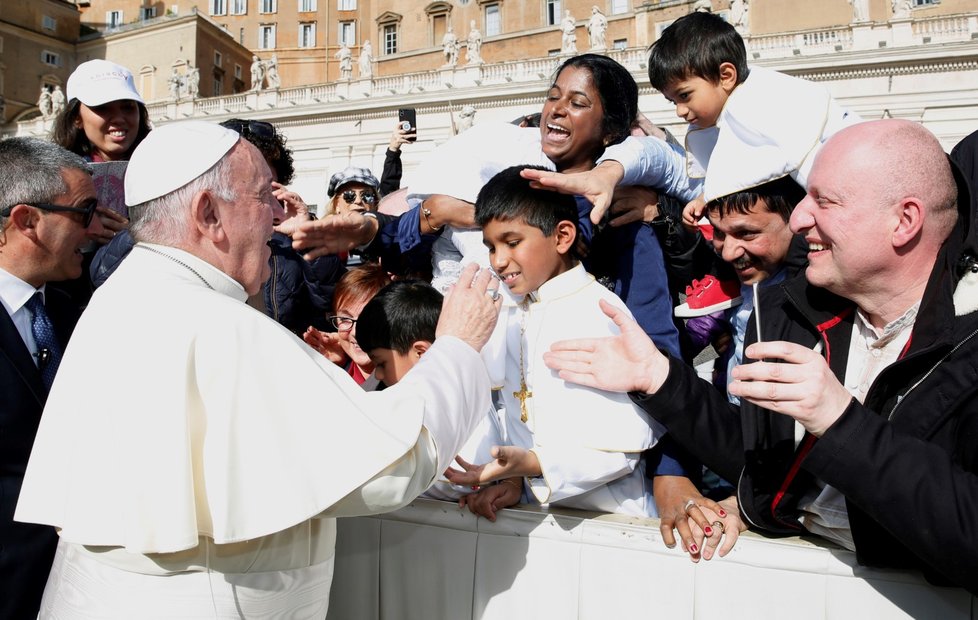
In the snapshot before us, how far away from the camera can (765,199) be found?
2.72m

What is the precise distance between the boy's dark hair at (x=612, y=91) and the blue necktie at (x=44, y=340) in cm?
208

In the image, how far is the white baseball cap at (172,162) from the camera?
196cm

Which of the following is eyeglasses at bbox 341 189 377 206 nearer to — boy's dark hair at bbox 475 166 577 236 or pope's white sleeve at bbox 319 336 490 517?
boy's dark hair at bbox 475 166 577 236

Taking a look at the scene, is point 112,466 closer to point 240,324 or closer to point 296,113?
point 240,324

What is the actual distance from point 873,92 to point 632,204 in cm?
2423

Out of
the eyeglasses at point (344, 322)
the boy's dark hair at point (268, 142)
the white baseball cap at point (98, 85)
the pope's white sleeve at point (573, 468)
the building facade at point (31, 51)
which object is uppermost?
the building facade at point (31, 51)

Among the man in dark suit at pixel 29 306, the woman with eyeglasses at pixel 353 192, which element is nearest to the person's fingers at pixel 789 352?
the man in dark suit at pixel 29 306

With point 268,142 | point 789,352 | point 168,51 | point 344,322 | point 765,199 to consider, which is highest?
point 168,51

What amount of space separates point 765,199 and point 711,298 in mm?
449

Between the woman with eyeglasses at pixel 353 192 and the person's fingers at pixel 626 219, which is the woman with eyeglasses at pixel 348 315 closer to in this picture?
the person's fingers at pixel 626 219

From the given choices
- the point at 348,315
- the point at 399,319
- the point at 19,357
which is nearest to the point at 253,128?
the point at 348,315

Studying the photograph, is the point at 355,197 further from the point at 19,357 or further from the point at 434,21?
the point at 434,21

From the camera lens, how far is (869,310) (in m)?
2.02

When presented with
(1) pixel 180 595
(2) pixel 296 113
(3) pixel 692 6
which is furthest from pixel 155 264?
(3) pixel 692 6
